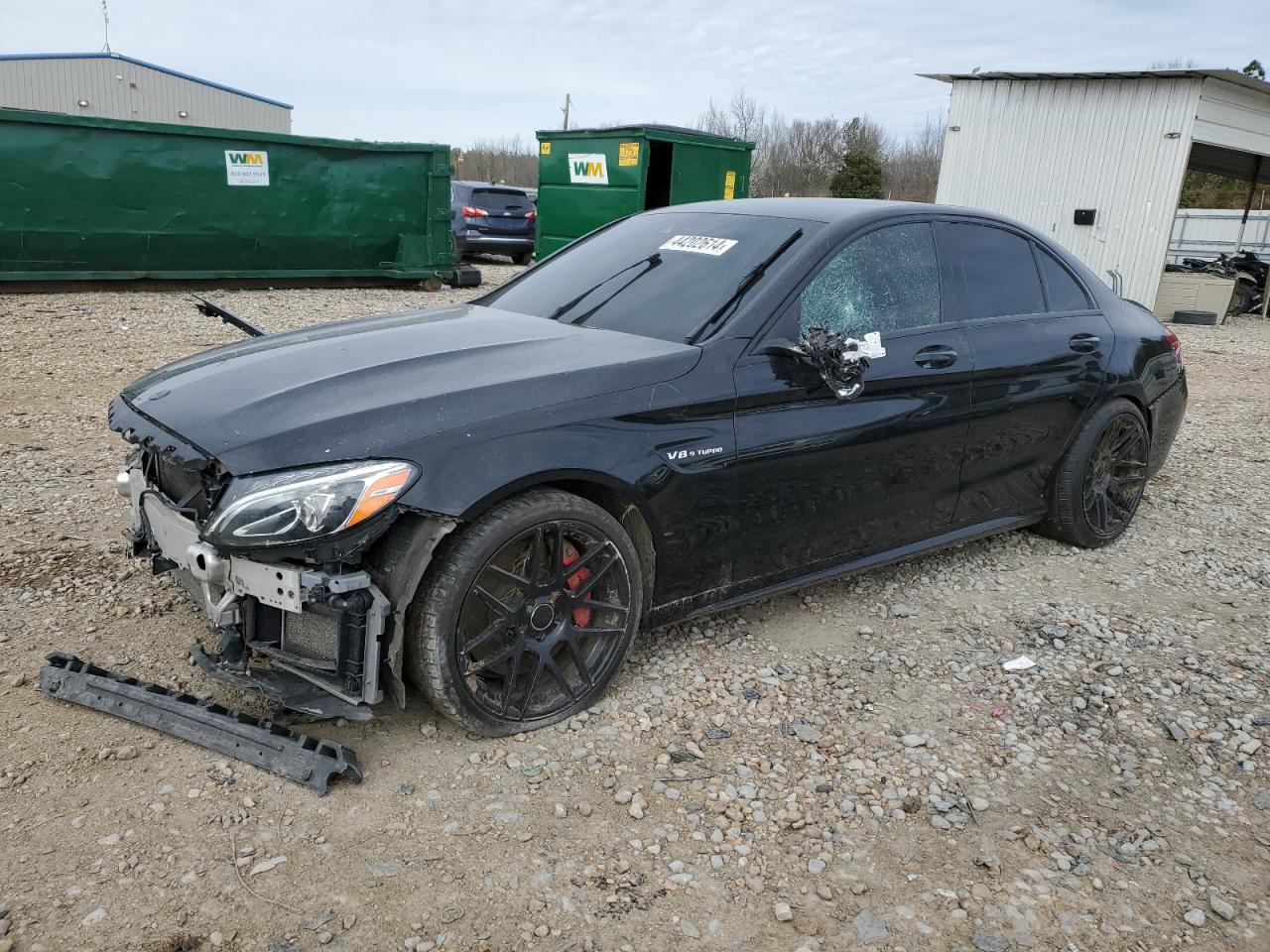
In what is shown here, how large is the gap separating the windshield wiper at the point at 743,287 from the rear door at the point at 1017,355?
33.3 inches

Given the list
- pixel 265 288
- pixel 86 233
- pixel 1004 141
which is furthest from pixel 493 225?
pixel 1004 141

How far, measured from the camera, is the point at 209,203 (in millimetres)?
11930

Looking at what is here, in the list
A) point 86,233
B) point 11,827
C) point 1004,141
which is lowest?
point 11,827

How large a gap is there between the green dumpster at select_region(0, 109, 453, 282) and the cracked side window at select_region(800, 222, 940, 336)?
10.1 meters

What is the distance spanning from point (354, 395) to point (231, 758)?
1.08 meters

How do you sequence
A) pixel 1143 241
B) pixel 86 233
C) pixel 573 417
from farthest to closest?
1. pixel 1143 241
2. pixel 86 233
3. pixel 573 417

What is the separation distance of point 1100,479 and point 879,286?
6.04 feet

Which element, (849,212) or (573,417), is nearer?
(573,417)

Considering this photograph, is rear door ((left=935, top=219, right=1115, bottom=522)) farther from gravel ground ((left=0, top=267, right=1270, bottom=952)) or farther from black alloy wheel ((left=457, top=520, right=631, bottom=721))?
black alloy wheel ((left=457, top=520, right=631, bottom=721))

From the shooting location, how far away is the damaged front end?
258 cm

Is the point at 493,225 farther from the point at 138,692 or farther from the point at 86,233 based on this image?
the point at 138,692

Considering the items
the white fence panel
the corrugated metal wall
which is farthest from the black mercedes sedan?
the white fence panel

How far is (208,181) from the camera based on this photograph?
11.9 m

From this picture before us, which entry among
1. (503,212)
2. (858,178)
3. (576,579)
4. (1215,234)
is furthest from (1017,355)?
(858,178)
